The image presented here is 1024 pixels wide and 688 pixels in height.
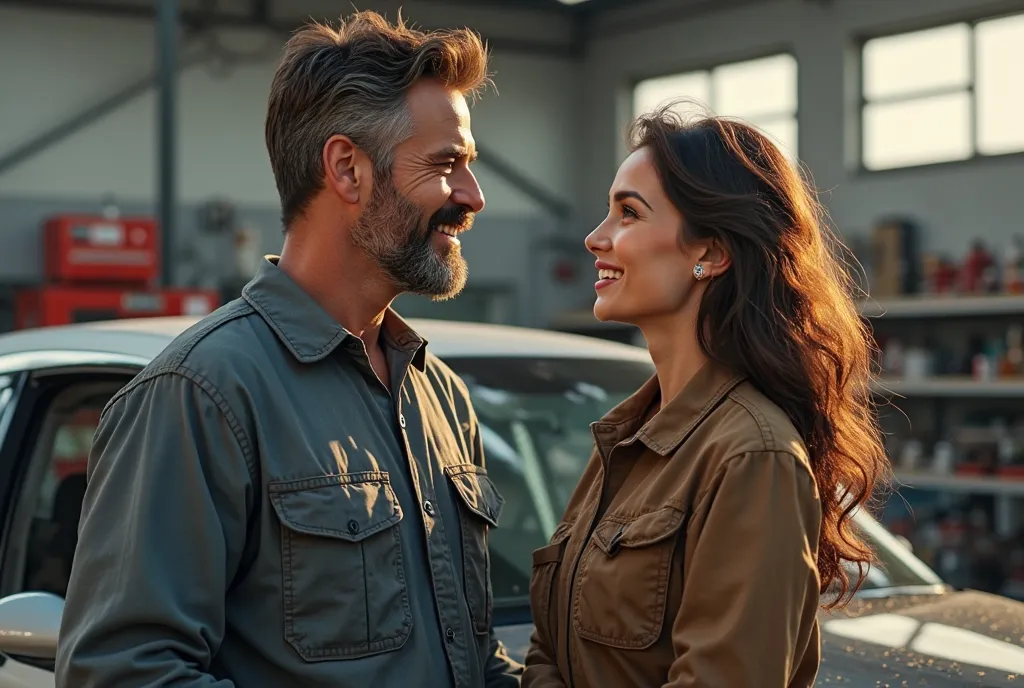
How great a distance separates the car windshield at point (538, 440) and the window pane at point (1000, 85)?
8.99m

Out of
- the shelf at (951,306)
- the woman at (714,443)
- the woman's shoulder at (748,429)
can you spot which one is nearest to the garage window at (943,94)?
the shelf at (951,306)

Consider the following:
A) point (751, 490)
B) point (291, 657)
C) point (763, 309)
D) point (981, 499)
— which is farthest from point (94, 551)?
point (981, 499)

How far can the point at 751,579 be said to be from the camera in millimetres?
1750

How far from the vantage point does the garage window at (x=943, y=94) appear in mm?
11445

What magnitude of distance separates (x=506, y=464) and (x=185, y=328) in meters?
0.75

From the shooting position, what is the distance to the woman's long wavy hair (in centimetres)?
200

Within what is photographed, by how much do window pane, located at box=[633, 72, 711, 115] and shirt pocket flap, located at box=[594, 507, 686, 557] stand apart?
41.1ft

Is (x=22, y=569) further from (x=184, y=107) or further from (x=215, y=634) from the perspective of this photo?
(x=184, y=107)

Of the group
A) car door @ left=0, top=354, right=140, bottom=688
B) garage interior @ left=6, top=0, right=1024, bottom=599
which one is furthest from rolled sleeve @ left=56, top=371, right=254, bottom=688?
garage interior @ left=6, top=0, right=1024, bottom=599

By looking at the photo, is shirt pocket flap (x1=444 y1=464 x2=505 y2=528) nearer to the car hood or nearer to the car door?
the car hood

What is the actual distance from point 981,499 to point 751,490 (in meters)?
10.3

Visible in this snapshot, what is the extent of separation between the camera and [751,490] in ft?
5.91

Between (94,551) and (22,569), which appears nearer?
(94,551)

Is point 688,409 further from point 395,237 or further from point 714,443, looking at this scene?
point 395,237
